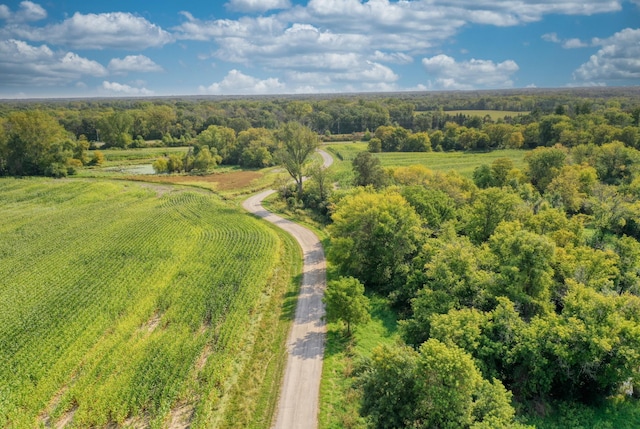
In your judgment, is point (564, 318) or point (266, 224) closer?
point (564, 318)

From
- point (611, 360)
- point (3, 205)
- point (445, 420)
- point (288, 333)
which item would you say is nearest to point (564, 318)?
point (611, 360)

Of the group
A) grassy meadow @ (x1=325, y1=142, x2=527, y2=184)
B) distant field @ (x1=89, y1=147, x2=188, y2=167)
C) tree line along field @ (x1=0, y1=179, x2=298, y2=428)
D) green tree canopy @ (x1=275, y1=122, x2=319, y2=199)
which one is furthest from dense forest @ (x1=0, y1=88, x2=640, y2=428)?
distant field @ (x1=89, y1=147, x2=188, y2=167)

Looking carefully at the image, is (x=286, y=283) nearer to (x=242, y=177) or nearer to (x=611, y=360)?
(x=611, y=360)

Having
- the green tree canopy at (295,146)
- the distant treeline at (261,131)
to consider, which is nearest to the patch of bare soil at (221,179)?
the distant treeline at (261,131)

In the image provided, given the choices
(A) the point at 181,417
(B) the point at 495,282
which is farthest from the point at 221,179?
(B) the point at 495,282

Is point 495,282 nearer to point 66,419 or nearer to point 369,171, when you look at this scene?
point 66,419
